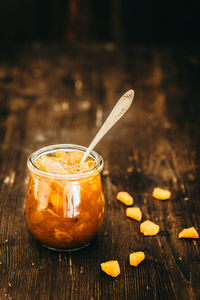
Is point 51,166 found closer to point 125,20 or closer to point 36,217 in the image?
point 36,217

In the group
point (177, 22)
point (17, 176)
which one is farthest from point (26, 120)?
point (177, 22)

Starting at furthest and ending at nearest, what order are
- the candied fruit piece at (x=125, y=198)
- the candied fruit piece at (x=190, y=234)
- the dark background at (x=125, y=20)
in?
the dark background at (x=125, y=20), the candied fruit piece at (x=125, y=198), the candied fruit piece at (x=190, y=234)

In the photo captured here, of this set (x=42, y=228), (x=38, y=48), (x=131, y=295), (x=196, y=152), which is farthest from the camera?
(x=38, y=48)

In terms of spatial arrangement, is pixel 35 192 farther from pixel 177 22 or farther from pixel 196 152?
pixel 177 22

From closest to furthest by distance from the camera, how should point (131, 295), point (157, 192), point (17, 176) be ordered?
point (131, 295)
point (157, 192)
point (17, 176)

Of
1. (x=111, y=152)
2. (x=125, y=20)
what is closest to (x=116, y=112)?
(x=111, y=152)

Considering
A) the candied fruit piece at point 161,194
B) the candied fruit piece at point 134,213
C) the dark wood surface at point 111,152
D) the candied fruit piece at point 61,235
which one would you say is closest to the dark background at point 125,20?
the dark wood surface at point 111,152

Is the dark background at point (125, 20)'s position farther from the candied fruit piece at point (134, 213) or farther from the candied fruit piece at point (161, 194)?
the candied fruit piece at point (134, 213)
